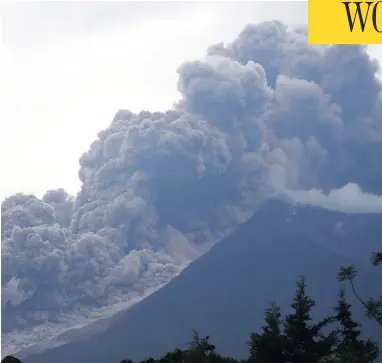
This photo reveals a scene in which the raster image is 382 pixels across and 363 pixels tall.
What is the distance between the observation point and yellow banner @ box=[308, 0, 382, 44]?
5848 millimetres

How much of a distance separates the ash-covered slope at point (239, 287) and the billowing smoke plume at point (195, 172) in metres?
1.20

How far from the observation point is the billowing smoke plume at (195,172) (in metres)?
15.3

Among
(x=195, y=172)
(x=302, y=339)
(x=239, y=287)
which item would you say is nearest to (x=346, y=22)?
(x=302, y=339)

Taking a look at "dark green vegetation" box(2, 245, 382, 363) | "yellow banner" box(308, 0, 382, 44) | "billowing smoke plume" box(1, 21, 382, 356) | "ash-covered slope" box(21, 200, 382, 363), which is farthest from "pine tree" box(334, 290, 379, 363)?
"ash-covered slope" box(21, 200, 382, 363)

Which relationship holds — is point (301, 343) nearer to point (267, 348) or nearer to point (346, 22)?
point (267, 348)

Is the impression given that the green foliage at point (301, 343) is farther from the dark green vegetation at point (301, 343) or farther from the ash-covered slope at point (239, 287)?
the ash-covered slope at point (239, 287)

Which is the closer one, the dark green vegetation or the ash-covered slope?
the dark green vegetation

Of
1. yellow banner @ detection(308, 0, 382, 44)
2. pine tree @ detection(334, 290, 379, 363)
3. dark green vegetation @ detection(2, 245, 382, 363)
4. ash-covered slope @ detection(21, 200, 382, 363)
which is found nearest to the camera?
yellow banner @ detection(308, 0, 382, 44)

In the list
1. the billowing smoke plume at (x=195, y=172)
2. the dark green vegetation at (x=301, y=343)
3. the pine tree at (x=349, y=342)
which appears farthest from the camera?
the billowing smoke plume at (x=195, y=172)

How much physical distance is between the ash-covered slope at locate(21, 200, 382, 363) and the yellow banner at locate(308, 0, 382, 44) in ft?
37.3

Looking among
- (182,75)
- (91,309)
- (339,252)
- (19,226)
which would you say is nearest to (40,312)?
(91,309)

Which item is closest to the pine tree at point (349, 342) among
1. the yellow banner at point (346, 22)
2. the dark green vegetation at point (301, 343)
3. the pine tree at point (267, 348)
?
the dark green vegetation at point (301, 343)

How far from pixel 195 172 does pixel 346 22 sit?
11.0 metres

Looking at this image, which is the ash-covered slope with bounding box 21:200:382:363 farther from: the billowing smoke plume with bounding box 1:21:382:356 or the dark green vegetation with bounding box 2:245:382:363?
the dark green vegetation with bounding box 2:245:382:363
